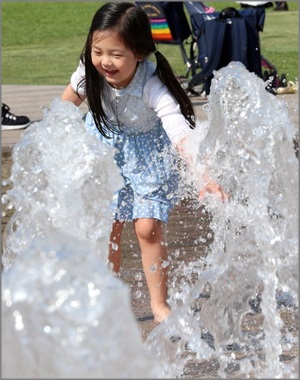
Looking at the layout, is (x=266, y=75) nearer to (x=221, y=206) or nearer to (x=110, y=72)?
(x=221, y=206)

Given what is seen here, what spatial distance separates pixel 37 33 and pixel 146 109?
13897 mm

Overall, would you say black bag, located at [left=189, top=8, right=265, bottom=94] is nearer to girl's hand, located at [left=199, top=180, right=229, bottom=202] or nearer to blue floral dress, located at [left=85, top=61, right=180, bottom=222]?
blue floral dress, located at [left=85, top=61, right=180, bottom=222]

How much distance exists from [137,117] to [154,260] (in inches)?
21.8

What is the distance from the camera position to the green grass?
524 inches

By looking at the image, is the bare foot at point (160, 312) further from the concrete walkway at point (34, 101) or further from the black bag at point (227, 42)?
the black bag at point (227, 42)

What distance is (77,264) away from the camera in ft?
7.51

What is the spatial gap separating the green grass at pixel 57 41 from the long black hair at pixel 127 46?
764 cm

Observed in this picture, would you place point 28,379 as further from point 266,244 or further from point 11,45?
point 11,45

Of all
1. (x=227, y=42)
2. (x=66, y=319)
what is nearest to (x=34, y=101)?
(x=227, y=42)

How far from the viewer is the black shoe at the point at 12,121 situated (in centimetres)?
908

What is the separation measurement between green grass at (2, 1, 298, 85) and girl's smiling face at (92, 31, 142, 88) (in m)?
7.75

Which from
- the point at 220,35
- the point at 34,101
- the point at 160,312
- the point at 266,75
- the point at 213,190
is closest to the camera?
the point at 213,190

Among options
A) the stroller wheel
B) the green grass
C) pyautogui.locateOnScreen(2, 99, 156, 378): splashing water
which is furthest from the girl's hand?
the green grass

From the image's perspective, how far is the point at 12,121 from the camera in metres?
9.13
